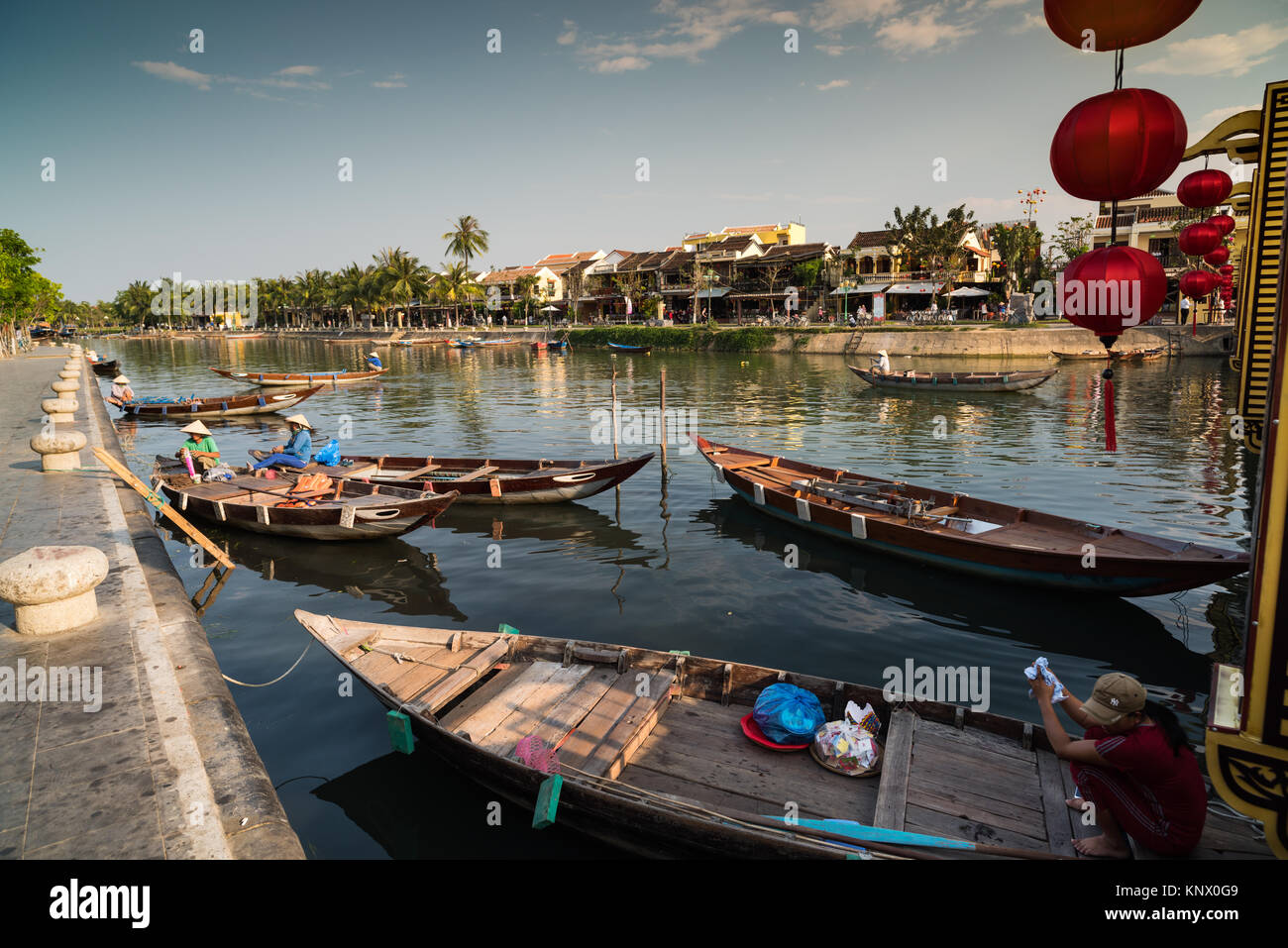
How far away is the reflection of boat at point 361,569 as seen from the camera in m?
11.6

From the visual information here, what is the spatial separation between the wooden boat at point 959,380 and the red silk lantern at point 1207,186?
2111 cm

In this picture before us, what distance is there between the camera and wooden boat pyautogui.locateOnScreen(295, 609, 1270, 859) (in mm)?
4824

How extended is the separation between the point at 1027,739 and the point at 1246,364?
5725 mm

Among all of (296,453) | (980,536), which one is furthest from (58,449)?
(980,536)

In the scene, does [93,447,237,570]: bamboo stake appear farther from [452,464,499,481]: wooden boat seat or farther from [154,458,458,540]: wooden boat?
[452,464,499,481]: wooden boat seat

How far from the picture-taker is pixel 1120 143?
517 centimetres

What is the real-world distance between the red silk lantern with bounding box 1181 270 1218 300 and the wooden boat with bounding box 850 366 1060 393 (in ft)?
54.2

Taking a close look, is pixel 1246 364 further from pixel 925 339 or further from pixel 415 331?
pixel 415 331

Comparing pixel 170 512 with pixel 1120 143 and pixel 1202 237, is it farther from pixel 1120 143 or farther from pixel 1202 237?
pixel 1202 237

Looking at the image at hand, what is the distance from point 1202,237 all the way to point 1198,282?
108 inches

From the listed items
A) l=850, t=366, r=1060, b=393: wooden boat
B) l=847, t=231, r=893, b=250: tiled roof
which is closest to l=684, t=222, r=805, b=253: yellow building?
l=847, t=231, r=893, b=250: tiled roof

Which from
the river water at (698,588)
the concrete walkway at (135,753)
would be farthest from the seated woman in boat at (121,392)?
the concrete walkway at (135,753)
